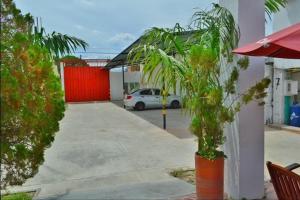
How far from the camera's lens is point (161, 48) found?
4426mm

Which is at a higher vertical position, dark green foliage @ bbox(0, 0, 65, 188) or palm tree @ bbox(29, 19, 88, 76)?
palm tree @ bbox(29, 19, 88, 76)

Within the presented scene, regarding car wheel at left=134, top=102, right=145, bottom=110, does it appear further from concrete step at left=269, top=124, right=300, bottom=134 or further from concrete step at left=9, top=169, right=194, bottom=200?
concrete step at left=9, top=169, right=194, bottom=200

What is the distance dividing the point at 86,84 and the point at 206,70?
2217cm

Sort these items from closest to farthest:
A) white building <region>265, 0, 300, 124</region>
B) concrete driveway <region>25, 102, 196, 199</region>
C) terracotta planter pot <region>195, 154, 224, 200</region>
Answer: terracotta planter pot <region>195, 154, 224, 200</region>
concrete driveway <region>25, 102, 196, 199</region>
white building <region>265, 0, 300, 124</region>

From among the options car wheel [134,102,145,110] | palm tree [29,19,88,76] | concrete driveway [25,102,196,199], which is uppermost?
palm tree [29,19,88,76]

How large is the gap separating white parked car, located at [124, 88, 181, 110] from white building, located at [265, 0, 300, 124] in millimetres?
7380

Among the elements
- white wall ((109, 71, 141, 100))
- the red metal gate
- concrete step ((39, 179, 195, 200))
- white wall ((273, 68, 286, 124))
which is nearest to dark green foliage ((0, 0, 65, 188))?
concrete step ((39, 179, 195, 200))

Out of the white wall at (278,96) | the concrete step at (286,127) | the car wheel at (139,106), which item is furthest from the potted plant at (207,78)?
the car wheel at (139,106)

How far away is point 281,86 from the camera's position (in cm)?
1113

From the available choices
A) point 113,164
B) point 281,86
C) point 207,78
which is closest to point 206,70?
point 207,78

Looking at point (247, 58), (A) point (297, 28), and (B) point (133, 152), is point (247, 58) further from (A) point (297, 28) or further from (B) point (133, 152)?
(B) point (133, 152)

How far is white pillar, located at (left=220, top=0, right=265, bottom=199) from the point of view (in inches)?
159

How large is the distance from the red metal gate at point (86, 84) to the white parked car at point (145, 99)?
24.5 feet

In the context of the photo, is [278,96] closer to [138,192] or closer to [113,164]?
[113,164]
